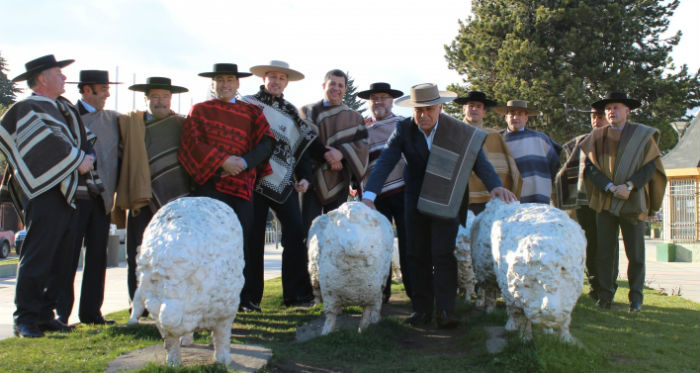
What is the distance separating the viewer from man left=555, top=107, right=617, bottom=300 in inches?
291

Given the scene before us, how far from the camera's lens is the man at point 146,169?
18.2 feet

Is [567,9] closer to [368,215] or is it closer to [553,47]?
[553,47]

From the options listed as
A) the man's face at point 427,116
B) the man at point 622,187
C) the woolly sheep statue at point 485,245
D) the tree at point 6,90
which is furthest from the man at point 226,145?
the tree at point 6,90

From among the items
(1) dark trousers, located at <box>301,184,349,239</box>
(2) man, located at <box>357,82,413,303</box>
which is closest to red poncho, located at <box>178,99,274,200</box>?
(1) dark trousers, located at <box>301,184,349,239</box>

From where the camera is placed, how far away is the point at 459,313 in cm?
603

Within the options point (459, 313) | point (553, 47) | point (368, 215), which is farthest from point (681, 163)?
point (368, 215)

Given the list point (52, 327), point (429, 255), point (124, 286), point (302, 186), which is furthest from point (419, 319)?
point (124, 286)

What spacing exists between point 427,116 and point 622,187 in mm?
2508

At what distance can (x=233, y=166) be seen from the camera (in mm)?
5250

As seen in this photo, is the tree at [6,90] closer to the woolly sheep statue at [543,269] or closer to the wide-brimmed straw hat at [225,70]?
the wide-brimmed straw hat at [225,70]

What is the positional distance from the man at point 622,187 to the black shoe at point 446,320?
92.1 inches

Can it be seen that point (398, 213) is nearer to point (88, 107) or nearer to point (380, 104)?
point (380, 104)

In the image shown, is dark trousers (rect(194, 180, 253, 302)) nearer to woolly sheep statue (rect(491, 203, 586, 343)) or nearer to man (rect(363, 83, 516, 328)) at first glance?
man (rect(363, 83, 516, 328))

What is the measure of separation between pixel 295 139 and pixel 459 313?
2475 mm
